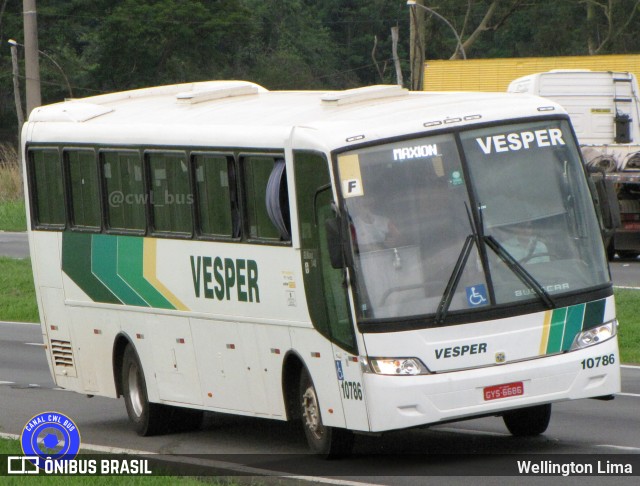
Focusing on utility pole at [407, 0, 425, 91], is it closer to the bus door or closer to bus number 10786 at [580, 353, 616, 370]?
the bus door

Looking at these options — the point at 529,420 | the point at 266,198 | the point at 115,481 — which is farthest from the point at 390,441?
the point at 115,481

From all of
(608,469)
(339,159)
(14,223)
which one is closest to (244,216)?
(339,159)

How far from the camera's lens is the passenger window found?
45.2 feet

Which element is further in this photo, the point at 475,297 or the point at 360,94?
the point at 360,94

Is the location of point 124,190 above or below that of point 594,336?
above

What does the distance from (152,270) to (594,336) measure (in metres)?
4.24

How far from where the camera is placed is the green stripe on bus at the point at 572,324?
10961 mm

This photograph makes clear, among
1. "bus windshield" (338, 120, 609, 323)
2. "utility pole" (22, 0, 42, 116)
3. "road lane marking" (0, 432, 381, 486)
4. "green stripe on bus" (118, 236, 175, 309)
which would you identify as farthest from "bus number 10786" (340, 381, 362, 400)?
"utility pole" (22, 0, 42, 116)

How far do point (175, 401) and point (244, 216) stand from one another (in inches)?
Result: 82.2

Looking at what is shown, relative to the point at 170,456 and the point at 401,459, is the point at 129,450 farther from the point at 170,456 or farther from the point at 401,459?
the point at 401,459

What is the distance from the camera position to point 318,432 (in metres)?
11.7

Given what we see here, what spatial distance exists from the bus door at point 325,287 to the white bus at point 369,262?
18 mm

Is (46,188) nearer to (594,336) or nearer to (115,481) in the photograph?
(115,481)

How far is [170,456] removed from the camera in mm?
12422
